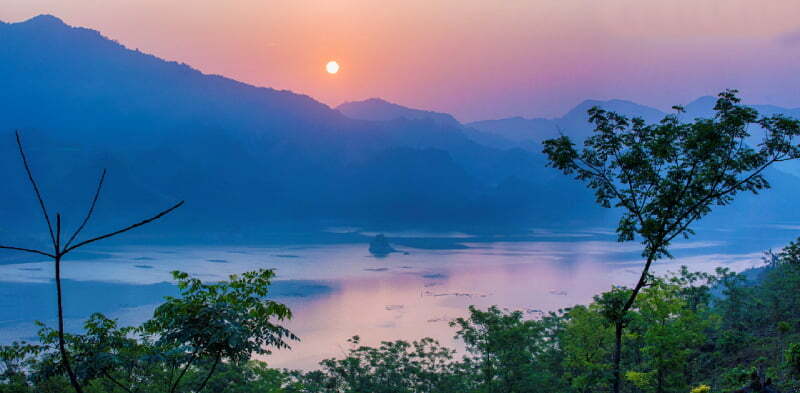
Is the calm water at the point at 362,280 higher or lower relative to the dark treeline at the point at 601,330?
lower

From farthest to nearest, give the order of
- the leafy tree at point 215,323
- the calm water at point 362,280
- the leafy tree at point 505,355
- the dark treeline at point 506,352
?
1. the calm water at point 362,280
2. the leafy tree at point 505,355
3. the dark treeline at point 506,352
4. the leafy tree at point 215,323

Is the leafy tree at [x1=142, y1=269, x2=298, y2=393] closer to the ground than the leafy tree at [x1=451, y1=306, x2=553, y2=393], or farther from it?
farther from it

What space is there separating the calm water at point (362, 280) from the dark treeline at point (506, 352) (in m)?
18.3

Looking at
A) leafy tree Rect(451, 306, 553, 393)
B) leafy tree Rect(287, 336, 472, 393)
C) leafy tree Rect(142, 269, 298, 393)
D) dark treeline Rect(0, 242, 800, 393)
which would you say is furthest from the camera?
leafy tree Rect(287, 336, 472, 393)

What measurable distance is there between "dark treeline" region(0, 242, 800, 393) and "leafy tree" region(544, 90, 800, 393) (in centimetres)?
185

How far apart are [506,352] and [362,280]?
184ft

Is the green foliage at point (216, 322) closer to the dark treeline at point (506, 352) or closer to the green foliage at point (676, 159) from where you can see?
the dark treeline at point (506, 352)

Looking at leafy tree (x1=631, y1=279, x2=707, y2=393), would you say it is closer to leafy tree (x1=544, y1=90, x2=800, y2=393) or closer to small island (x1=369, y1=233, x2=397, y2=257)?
leafy tree (x1=544, y1=90, x2=800, y2=393)

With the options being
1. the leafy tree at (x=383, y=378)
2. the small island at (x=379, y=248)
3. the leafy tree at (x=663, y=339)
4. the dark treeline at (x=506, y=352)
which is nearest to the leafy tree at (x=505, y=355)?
Answer: the dark treeline at (x=506, y=352)

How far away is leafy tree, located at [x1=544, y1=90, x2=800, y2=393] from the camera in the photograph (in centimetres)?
973

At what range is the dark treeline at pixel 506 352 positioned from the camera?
7.05m

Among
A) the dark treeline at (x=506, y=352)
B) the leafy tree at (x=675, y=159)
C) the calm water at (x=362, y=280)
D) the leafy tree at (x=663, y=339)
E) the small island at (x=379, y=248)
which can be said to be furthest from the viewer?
the small island at (x=379, y=248)

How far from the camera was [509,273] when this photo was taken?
75.5 m

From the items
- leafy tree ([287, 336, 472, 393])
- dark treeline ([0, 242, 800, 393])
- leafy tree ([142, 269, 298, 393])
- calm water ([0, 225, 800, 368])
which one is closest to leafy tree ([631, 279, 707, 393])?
dark treeline ([0, 242, 800, 393])
